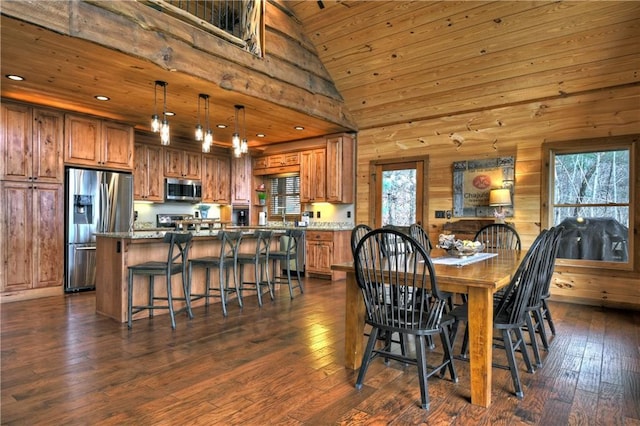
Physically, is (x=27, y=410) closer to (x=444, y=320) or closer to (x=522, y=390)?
(x=444, y=320)

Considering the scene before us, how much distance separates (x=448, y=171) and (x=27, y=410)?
5428 mm

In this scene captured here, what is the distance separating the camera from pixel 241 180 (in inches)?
324

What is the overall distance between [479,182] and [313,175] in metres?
2.90

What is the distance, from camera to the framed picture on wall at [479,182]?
5277mm

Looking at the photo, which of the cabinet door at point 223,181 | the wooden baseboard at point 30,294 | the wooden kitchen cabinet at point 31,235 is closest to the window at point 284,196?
the cabinet door at point 223,181

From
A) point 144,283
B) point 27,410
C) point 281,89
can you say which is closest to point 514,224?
point 281,89

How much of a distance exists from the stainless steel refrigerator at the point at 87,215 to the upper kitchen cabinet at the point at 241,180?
2.62 meters

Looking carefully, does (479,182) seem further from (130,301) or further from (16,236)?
(16,236)

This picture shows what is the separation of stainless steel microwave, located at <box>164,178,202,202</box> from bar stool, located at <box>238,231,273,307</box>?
256 centimetres

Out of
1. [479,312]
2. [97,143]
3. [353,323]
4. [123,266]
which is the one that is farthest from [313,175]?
[479,312]

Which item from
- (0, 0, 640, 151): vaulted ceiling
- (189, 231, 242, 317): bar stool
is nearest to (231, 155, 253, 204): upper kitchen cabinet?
(0, 0, 640, 151): vaulted ceiling

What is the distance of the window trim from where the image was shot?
4.48 m

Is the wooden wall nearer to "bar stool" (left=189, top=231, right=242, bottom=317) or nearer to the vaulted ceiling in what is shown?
the vaulted ceiling

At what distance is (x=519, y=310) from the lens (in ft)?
7.84
